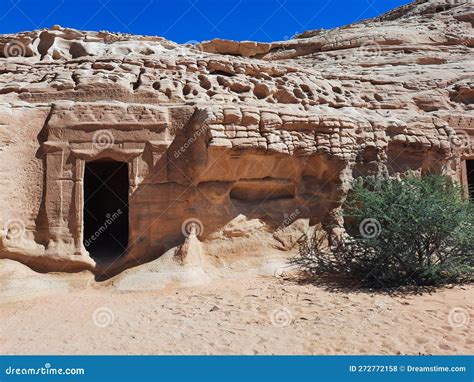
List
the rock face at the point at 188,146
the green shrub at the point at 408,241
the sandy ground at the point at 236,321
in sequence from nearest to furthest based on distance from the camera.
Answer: the sandy ground at the point at 236,321
the green shrub at the point at 408,241
the rock face at the point at 188,146

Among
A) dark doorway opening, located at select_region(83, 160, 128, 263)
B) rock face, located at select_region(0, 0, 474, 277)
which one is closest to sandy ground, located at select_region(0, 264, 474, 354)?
rock face, located at select_region(0, 0, 474, 277)

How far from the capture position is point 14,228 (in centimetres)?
727

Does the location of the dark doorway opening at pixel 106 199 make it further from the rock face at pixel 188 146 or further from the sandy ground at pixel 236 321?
the sandy ground at pixel 236 321

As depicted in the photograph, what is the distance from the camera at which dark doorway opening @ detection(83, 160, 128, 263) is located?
10.1 m

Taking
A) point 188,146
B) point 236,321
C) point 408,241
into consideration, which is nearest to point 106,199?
point 188,146

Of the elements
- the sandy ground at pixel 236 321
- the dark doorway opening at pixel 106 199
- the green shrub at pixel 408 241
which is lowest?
the sandy ground at pixel 236 321

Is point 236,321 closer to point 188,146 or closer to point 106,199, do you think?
point 188,146

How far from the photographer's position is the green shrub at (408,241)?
716 cm

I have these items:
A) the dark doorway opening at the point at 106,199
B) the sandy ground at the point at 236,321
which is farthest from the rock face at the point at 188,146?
the sandy ground at the point at 236,321

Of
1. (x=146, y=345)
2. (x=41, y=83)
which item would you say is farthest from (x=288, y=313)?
(x=41, y=83)

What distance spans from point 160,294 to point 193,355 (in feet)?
7.74

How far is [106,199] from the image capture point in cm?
1080

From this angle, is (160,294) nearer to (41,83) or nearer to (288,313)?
(288,313)

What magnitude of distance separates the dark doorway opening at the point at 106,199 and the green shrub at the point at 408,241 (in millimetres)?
4662
